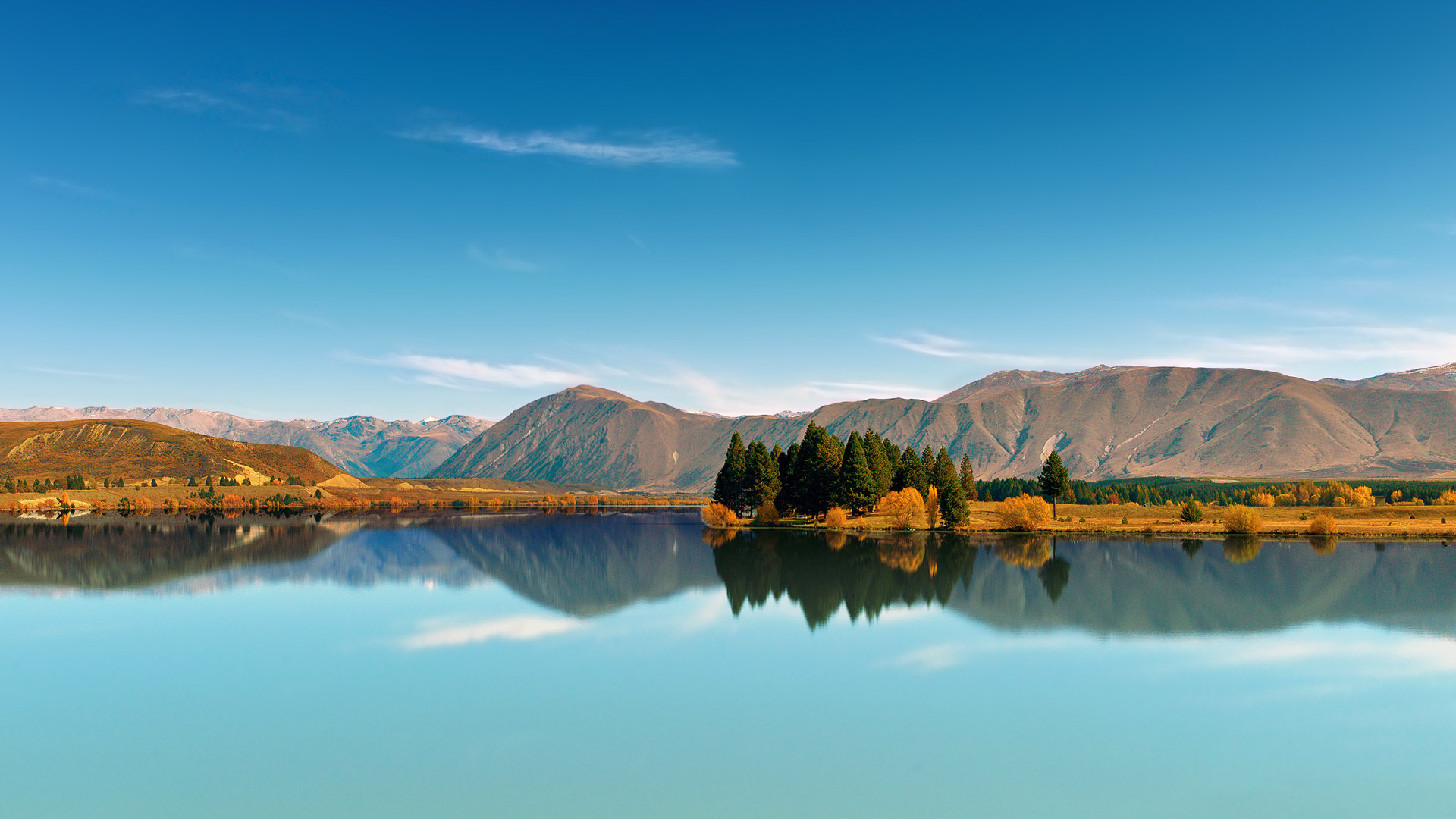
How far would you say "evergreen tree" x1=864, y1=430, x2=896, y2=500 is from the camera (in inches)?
4363

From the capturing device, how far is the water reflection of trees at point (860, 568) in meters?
47.9

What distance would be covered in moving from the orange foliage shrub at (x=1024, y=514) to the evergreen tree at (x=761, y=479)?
34.6m

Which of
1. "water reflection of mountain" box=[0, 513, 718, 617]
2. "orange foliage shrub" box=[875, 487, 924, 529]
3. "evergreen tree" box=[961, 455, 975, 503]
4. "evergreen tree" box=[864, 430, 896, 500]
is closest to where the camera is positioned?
"water reflection of mountain" box=[0, 513, 718, 617]

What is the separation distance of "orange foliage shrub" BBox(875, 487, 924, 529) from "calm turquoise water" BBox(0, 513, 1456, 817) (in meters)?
41.0

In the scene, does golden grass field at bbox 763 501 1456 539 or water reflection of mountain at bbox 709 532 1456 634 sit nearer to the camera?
water reflection of mountain at bbox 709 532 1456 634

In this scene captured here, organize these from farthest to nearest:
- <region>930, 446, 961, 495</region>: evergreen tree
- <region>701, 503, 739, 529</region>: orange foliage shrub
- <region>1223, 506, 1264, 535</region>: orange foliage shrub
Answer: <region>701, 503, 739, 529</region>: orange foliage shrub, <region>930, 446, 961, 495</region>: evergreen tree, <region>1223, 506, 1264, 535</region>: orange foliage shrub

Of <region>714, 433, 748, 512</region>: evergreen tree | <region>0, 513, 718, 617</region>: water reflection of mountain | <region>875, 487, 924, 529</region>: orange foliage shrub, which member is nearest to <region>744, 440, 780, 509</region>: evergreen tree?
<region>714, 433, 748, 512</region>: evergreen tree

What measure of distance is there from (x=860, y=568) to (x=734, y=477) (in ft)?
213

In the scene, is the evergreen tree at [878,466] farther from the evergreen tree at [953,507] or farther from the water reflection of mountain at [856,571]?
the water reflection of mountain at [856,571]

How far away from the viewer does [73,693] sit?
89.4ft

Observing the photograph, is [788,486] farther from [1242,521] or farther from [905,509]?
[1242,521]

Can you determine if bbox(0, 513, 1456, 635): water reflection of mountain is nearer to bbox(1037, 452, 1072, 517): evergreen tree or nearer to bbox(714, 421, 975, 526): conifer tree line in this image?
bbox(714, 421, 975, 526): conifer tree line

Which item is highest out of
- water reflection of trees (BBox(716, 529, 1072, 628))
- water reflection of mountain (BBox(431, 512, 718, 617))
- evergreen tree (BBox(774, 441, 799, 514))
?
evergreen tree (BBox(774, 441, 799, 514))

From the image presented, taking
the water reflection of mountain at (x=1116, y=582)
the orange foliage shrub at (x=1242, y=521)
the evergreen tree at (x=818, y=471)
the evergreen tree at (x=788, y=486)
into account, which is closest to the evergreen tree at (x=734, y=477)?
the evergreen tree at (x=788, y=486)
